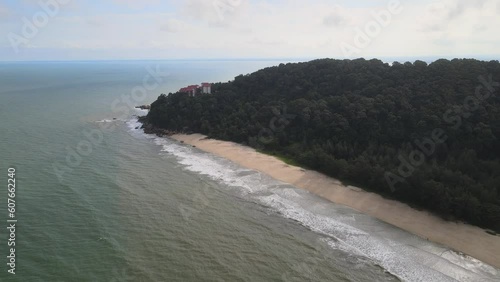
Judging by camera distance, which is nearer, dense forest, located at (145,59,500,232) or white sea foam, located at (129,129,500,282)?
white sea foam, located at (129,129,500,282)

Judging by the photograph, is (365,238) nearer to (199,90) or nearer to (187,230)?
(187,230)

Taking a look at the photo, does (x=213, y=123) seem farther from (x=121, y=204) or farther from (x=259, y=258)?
(x=259, y=258)

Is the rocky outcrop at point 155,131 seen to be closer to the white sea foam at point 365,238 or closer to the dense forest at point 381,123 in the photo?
the dense forest at point 381,123

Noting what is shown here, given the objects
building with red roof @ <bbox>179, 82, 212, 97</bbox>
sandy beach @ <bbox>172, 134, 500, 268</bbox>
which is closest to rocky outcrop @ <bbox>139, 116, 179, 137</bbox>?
building with red roof @ <bbox>179, 82, 212, 97</bbox>

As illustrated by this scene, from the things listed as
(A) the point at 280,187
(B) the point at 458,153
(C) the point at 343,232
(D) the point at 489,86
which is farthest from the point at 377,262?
(D) the point at 489,86

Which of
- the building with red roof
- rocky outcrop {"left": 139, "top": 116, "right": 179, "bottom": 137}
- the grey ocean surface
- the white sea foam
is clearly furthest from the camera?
the building with red roof

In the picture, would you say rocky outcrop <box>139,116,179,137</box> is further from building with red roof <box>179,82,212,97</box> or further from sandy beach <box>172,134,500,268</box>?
sandy beach <box>172,134,500,268</box>

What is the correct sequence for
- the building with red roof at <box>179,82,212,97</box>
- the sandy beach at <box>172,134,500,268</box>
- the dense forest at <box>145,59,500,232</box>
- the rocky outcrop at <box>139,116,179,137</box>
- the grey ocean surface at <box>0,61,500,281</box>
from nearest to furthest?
the grey ocean surface at <box>0,61,500,281</box> → the sandy beach at <box>172,134,500,268</box> → the dense forest at <box>145,59,500,232</box> → the rocky outcrop at <box>139,116,179,137</box> → the building with red roof at <box>179,82,212,97</box>
